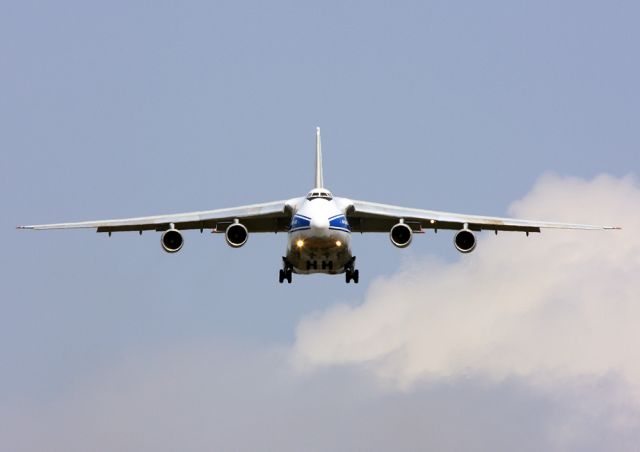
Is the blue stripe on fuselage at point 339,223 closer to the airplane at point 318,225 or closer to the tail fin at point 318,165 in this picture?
the airplane at point 318,225

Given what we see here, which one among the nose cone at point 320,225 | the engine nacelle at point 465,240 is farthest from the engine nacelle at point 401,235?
the nose cone at point 320,225

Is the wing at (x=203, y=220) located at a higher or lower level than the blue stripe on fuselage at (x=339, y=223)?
higher

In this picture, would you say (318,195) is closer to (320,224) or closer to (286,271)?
(320,224)

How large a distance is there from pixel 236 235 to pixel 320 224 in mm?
3611

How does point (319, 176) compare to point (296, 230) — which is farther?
point (319, 176)

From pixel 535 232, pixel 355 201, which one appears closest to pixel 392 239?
pixel 355 201

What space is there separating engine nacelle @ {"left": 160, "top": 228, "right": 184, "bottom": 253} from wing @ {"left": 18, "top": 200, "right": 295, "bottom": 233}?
43.2 inches

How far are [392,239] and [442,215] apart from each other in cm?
228

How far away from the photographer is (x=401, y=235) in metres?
41.9

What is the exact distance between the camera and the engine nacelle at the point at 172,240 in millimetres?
42062

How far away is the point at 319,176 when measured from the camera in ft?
156

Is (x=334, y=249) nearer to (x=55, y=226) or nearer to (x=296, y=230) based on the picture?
(x=296, y=230)

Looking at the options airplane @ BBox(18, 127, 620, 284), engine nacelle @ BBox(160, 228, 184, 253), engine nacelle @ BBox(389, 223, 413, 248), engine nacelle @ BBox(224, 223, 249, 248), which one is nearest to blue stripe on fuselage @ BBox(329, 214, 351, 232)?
airplane @ BBox(18, 127, 620, 284)

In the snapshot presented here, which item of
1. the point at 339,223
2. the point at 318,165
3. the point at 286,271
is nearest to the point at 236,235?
the point at 286,271
